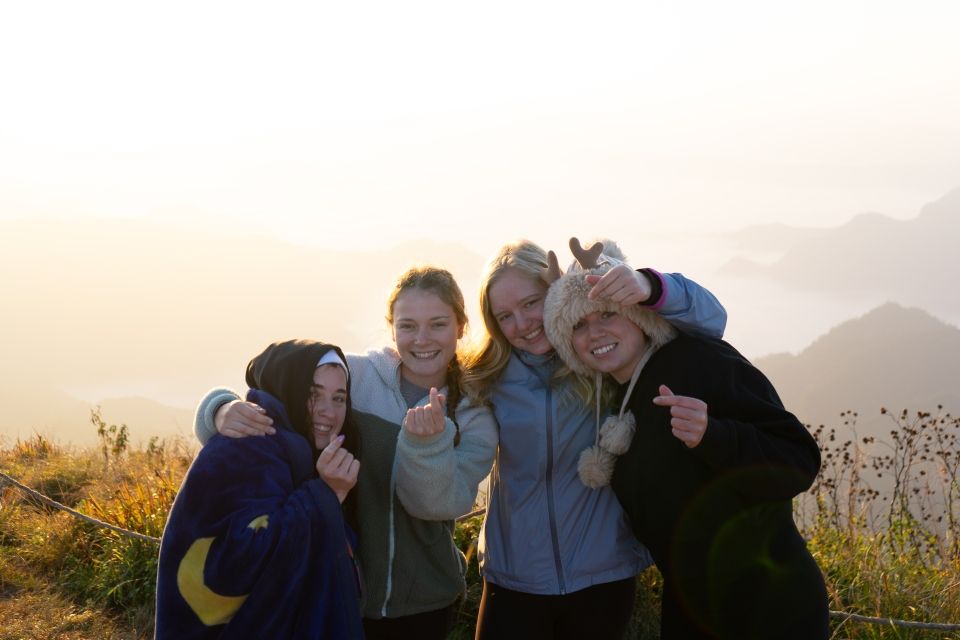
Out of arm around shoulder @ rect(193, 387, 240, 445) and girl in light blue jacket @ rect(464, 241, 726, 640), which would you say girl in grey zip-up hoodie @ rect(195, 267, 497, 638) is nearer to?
arm around shoulder @ rect(193, 387, 240, 445)

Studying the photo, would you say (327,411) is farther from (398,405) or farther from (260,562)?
(260,562)

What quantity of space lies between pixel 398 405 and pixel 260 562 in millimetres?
1034

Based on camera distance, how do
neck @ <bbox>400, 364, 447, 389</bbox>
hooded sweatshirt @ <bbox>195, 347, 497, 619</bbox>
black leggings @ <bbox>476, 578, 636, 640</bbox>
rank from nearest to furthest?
hooded sweatshirt @ <bbox>195, 347, 497, 619</bbox> → black leggings @ <bbox>476, 578, 636, 640</bbox> → neck @ <bbox>400, 364, 447, 389</bbox>

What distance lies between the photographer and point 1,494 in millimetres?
7492

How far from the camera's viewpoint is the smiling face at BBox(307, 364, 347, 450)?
327 cm

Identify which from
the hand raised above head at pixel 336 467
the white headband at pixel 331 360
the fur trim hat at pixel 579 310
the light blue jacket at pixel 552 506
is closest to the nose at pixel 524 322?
the fur trim hat at pixel 579 310

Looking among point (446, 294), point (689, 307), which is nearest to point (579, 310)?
point (689, 307)

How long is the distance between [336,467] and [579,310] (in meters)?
1.14

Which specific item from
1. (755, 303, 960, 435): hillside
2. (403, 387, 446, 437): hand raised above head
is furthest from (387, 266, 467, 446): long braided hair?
(755, 303, 960, 435): hillside

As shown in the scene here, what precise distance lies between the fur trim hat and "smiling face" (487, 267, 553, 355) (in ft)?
0.39

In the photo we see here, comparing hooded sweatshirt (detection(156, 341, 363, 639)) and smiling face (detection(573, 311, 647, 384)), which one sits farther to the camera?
Answer: smiling face (detection(573, 311, 647, 384))

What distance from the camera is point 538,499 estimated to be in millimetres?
3615

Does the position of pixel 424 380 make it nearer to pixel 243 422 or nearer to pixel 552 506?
pixel 552 506

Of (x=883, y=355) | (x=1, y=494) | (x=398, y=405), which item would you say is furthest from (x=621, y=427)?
(x=883, y=355)
